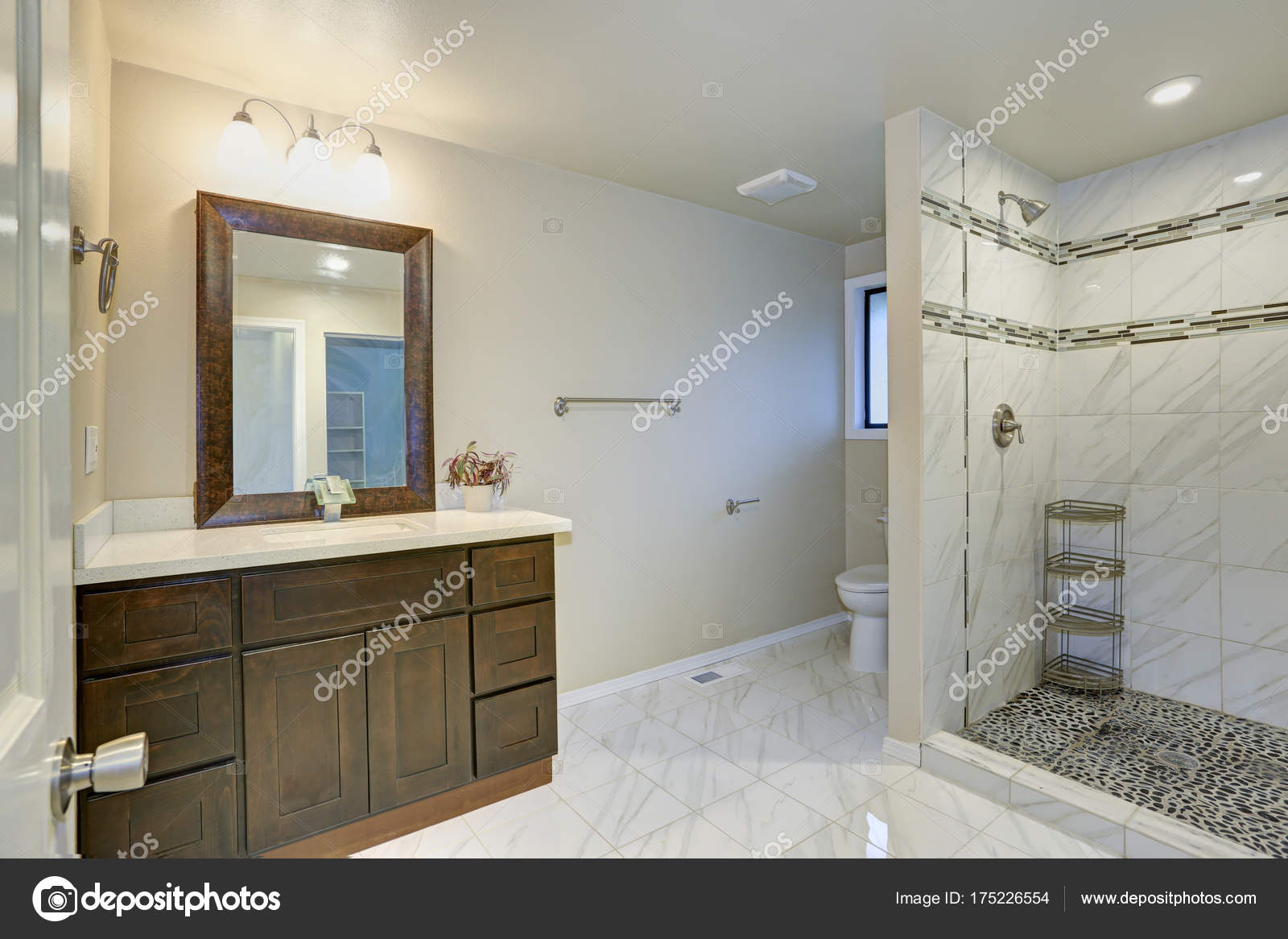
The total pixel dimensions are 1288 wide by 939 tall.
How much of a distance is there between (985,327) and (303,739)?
2941mm

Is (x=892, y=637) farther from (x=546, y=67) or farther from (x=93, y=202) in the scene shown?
(x=93, y=202)

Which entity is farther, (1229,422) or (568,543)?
(568,543)

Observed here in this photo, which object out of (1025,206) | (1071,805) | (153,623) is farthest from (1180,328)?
(153,623)

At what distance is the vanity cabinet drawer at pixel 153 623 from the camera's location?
1.65m

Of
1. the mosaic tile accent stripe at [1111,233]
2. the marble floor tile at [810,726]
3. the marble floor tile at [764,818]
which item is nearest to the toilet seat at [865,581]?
the marble floor tile at [810,726]

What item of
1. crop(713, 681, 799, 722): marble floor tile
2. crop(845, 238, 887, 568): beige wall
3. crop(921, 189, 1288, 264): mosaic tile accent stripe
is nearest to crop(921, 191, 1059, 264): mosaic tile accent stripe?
crop(921, 189, 1288, 264): mosaic tile accent stripe

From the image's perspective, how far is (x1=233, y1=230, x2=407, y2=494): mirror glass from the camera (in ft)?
7.71

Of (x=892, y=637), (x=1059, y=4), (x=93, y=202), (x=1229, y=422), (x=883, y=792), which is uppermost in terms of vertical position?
(x=1059, y=4)

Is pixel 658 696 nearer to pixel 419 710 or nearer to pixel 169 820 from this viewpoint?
pixel 419 710

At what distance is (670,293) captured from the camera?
3.51 meters

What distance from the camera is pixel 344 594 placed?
202 cm

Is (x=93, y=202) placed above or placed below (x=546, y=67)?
below
